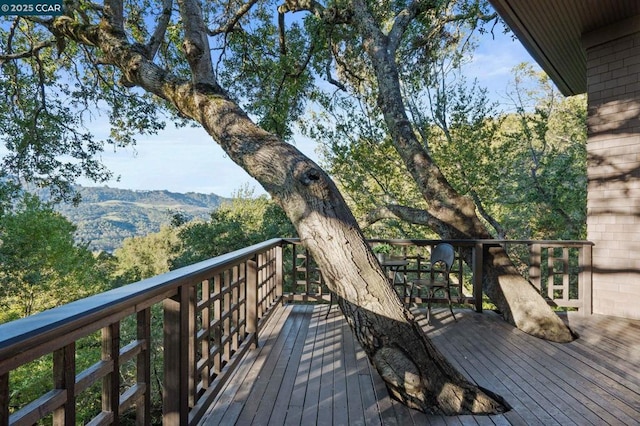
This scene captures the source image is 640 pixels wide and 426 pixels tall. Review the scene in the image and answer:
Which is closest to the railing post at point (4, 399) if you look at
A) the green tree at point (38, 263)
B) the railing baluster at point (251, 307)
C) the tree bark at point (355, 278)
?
the tree bark at point (355, 278)

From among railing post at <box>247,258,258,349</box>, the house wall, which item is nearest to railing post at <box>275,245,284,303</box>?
railing post at <box>247,258,258,349</box>

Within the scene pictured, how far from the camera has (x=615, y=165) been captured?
13.9ft

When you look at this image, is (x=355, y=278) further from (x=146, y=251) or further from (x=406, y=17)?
(x=146, y=251)

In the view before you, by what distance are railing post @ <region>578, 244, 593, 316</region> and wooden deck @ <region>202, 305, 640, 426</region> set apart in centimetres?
34

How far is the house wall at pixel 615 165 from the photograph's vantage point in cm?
413

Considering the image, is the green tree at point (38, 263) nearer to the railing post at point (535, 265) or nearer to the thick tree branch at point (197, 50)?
the thick tree branch at point (197, 50)

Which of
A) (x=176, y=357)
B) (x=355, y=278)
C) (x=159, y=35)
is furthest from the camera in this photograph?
(x=159, y=35)

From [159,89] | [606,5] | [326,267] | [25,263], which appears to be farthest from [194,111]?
[25,263]

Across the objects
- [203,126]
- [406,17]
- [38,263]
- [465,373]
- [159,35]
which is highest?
[406,17]

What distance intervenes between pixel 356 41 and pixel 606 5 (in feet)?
16.1

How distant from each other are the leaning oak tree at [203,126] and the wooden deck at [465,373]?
264 mm

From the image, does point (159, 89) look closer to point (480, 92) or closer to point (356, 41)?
point (356, 41)

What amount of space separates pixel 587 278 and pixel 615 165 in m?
1.41

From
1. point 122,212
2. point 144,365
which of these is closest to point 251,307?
point 144,365
